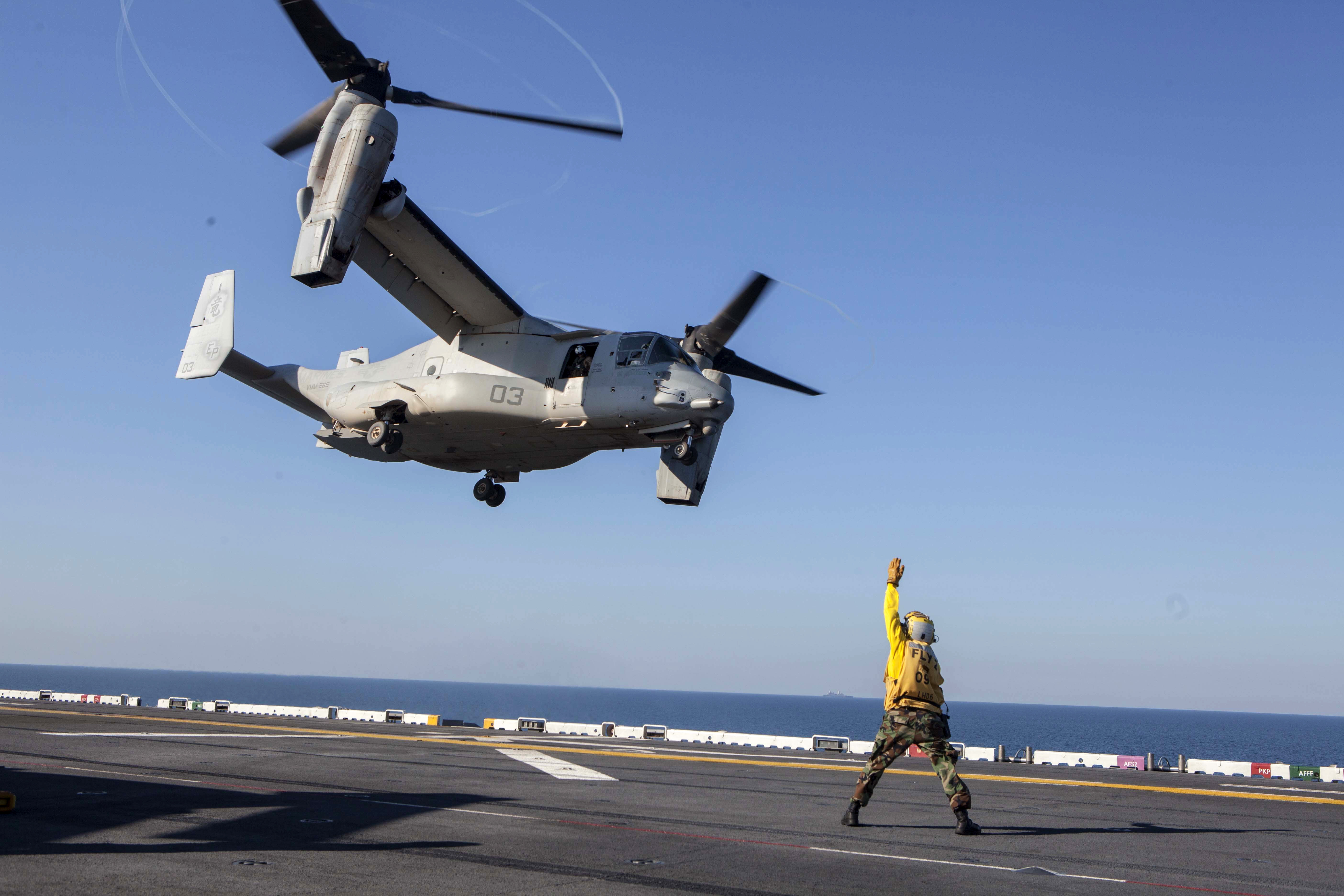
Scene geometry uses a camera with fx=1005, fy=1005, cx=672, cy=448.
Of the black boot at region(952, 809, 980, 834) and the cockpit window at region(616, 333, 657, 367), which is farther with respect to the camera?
the cockpit window at region(616, 333, 657, 367)

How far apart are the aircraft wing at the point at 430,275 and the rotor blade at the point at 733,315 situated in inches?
184

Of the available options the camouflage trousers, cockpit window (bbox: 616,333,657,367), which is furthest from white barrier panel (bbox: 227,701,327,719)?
the camouflage trousers

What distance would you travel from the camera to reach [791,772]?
19312 millimetres

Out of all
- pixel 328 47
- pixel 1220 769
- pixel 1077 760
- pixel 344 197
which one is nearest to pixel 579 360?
pixel 344 197

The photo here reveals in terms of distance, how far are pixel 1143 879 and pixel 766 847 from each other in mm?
3169

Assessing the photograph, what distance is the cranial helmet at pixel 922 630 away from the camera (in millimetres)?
10992

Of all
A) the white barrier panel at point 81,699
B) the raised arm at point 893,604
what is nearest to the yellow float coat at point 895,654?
the raised arm at point 893,604

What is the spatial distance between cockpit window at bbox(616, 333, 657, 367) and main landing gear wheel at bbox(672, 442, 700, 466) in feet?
6.77

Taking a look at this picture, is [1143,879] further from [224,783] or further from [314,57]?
[314,57]

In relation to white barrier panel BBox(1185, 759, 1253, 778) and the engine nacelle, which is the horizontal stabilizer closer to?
the engine nacelle

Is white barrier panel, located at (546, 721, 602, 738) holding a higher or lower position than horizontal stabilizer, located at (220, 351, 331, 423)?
lower

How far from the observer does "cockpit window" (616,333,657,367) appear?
23.2 meters

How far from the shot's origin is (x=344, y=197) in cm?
2002

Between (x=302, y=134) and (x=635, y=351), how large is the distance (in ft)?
29.7
